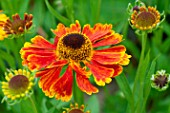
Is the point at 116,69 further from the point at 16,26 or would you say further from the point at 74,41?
the point at 16,26

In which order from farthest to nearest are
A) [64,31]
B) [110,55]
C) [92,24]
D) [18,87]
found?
[92,24]
[64,31]
[110,55]
[18,87]

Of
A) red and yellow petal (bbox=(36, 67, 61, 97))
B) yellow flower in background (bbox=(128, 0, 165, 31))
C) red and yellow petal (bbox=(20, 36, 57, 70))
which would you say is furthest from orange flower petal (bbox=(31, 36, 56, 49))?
yellow flower in background (bbox=(128, 0, 165, 31))

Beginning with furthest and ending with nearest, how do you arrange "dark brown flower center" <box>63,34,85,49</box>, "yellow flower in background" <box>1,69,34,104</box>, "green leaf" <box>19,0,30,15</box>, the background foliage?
"green leaf" <box>19,0,30,15</box>
the background foliage
"dark brown flower center" <box>63,34,85,49</box>
"yellow flower in background" <box>1,69,34,104</box>

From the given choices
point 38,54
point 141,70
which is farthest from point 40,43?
point 141,70

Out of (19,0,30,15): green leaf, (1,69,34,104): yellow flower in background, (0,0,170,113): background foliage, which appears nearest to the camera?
(1,69,34,104): yellow flower in background

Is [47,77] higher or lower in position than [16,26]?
lower

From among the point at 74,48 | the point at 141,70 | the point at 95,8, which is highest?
the point at 95,8

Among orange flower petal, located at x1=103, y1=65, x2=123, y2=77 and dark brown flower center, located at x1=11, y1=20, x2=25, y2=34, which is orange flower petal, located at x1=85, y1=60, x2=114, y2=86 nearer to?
orange flower petal, located at x1=103, y1=65, x2=123, y2=77

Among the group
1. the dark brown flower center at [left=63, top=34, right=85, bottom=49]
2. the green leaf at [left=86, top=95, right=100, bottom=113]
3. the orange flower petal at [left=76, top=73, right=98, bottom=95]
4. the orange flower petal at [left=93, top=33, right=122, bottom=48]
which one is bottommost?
the green leaf at [left=86, top=95, right=100, bottom=113]
